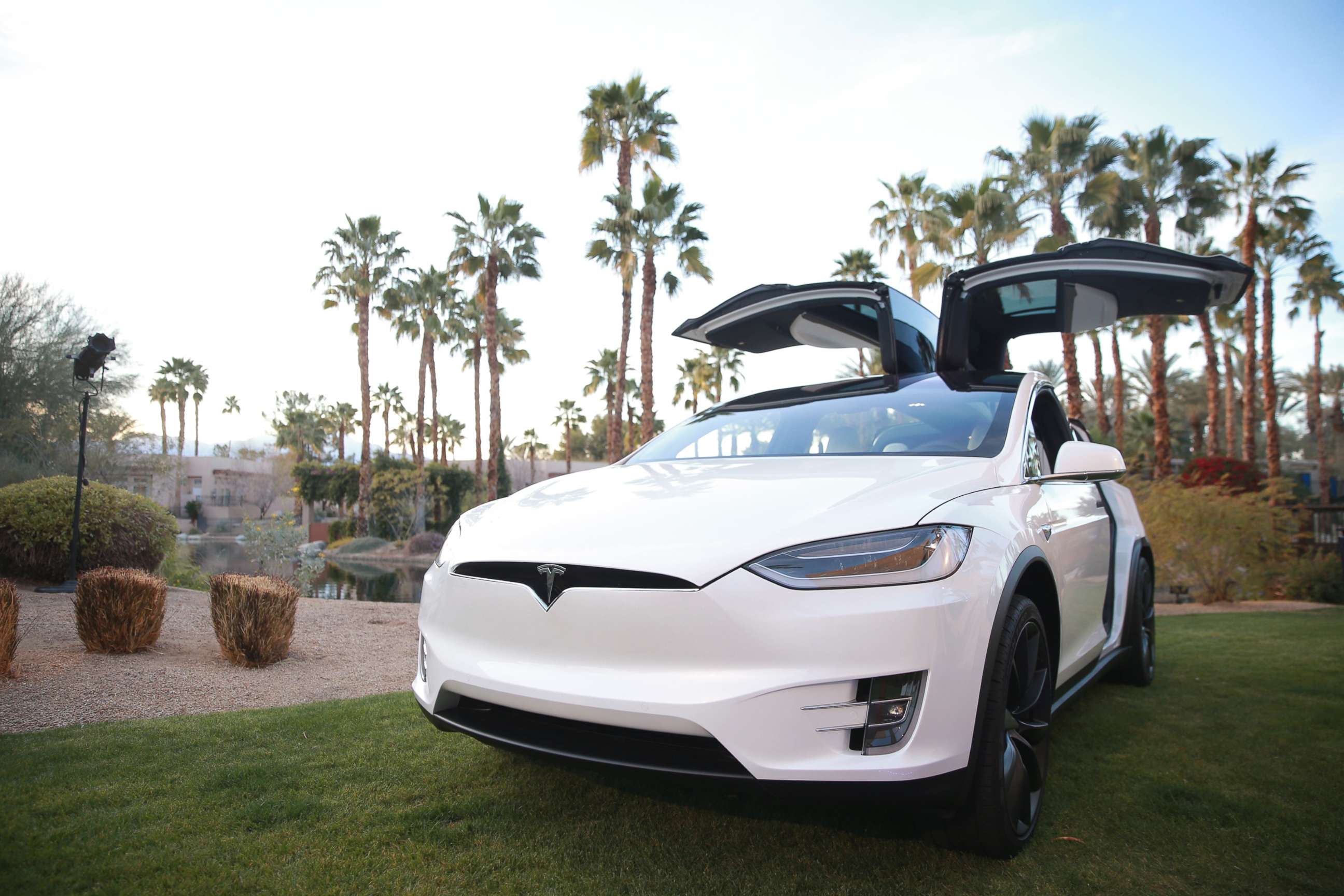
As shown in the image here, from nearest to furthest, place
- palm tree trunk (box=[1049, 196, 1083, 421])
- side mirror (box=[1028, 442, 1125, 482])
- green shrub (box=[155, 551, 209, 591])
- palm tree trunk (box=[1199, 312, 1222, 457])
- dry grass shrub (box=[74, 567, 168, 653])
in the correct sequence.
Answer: side mirror (box=[1028, 442, 1125, 482]) → dry grass shrub (box=[74, 567, 168, 653]) → green shrub (box=[155, 551, 209, 591]) → palm tree trunk (box=[1049, 196, 1083, 421]) → palm tree trunk (box=[1199, 312, 1222, 457])

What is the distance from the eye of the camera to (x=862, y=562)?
1910 mm

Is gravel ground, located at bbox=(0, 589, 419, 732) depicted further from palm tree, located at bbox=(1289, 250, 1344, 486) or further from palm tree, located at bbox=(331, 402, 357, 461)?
palm tree, located at bbox=(331, 402, 357, 461)

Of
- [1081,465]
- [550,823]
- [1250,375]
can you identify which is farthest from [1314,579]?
[1250,375]

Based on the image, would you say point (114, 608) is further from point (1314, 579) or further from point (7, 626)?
point (1314, 579)

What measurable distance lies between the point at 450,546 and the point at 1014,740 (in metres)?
1.90

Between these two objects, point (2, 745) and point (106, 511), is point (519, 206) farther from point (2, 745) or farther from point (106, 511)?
point (2, 745)

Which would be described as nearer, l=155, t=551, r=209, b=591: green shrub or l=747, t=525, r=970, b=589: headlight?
l=747, t=525, r=970, b=589: headlight

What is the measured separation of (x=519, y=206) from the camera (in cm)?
2680

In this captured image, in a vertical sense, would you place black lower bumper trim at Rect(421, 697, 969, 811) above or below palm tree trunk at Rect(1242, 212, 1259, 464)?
below

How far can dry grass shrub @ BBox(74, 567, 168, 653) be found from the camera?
561 centimetres

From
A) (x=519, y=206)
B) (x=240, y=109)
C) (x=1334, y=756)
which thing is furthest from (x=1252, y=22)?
(x=519, y=206)

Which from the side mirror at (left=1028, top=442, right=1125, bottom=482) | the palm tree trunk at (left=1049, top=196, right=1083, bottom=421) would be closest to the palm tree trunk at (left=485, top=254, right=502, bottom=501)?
the palm tree trunk at (left=1049, top=196, right=1083, bottom=421)

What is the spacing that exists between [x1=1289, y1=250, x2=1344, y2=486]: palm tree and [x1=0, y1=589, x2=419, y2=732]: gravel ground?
3445 cm

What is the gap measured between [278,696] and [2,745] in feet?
5.16
